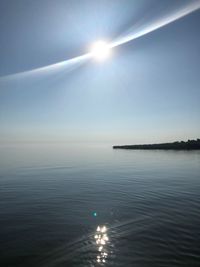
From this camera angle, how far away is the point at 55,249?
416 inches

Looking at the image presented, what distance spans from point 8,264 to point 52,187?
57.2 feet

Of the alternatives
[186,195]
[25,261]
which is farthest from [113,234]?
[186,195]

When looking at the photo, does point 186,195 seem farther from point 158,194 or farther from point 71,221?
point 71,221

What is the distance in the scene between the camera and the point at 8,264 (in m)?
9.36

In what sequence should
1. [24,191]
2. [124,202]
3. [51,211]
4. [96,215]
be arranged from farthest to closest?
[24,191] → [124,202] → [51,211] → [96,215]

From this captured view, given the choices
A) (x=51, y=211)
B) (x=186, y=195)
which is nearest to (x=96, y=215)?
(x=51, y=211)

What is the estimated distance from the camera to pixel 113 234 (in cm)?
1234

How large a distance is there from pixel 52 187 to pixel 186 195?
1567cm

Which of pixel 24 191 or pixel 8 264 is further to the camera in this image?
pixel 24 191

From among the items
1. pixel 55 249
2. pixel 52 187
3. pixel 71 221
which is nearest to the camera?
pixel 55 249

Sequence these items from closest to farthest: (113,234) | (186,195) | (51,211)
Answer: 1. (113,234)
2. (51,211)
3. (186,195)

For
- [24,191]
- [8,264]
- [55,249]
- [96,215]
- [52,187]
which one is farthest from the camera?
[52,187]

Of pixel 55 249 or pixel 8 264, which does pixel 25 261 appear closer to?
pixel 8 264

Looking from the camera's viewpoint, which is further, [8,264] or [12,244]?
[12,244]
